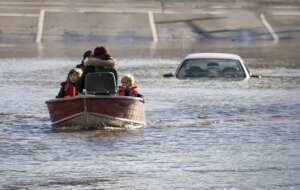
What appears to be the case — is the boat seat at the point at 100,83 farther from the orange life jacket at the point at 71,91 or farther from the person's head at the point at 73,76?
the orange life jacket at the point at 71,91

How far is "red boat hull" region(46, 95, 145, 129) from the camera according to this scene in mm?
17031

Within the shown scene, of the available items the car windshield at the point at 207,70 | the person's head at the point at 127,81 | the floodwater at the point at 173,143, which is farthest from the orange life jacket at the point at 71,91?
the car windshield at the point at 207,70

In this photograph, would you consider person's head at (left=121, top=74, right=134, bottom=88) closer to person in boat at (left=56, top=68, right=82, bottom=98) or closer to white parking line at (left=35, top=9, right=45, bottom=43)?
person in boat at (left=56, top=68, right=82, bottom=98)

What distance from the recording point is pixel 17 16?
6262 cm

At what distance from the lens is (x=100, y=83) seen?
17281 mm

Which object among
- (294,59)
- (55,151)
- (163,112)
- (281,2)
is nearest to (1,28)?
(294,59)

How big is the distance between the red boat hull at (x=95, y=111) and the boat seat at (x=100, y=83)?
0.33 metres

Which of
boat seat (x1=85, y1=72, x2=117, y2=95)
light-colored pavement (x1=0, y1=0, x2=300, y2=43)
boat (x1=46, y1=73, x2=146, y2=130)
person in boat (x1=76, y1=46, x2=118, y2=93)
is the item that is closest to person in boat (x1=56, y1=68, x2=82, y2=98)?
person in boat (x1=76, y1=46, x2=118, y2=93)

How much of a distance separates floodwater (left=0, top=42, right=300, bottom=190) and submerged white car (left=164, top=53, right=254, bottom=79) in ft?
0.87

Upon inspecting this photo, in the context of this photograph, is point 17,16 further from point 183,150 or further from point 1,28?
point 183,150

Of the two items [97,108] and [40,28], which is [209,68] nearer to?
[97,108]

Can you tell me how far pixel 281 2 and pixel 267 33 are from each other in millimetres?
15440

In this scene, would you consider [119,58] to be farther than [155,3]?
No

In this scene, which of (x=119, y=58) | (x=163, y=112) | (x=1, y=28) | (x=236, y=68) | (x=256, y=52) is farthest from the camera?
(x=1, y=28)
